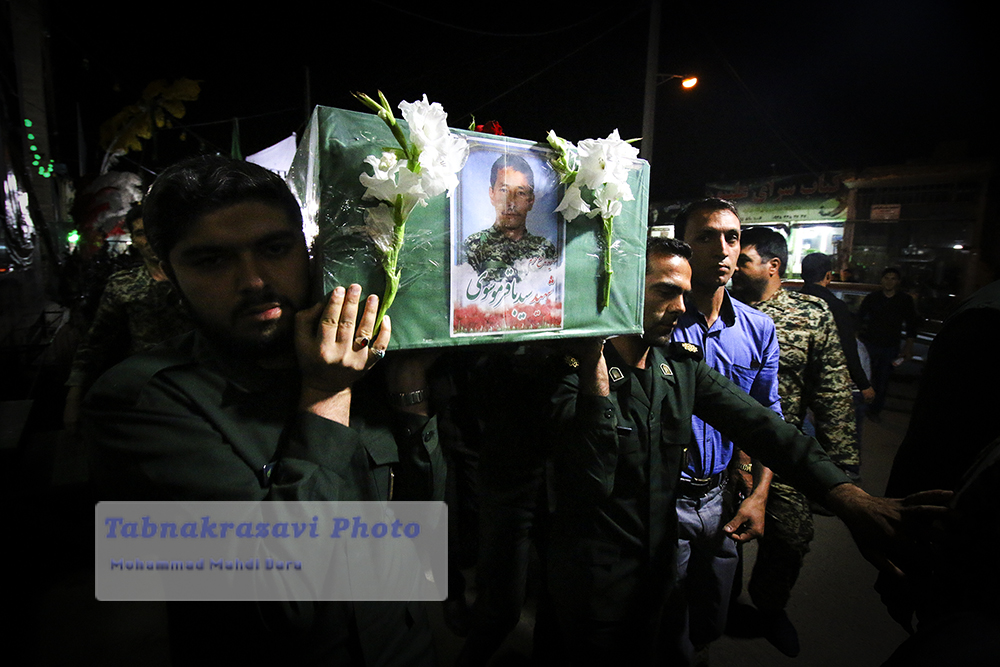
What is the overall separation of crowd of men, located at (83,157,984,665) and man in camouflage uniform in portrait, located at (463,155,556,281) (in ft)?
0.05

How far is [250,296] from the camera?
42.7 inches

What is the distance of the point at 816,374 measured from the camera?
2.84 meters

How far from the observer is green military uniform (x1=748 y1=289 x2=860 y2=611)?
8.58 feet

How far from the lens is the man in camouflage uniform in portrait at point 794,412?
2617mm

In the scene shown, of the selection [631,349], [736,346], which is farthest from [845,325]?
[631,349]

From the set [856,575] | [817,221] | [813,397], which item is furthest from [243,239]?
[817,221]

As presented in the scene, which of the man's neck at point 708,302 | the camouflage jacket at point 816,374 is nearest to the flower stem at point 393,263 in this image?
the man's neck at point 708,302

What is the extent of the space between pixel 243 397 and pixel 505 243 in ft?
2.52

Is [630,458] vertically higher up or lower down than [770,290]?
lower down

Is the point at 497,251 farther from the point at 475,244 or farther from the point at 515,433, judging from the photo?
the point at 515,433

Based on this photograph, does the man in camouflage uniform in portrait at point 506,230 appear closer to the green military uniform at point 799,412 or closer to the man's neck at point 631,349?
the man's neck at point 631,349

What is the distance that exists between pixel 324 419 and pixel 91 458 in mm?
584

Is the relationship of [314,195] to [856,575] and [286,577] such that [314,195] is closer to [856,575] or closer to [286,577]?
[286,577]

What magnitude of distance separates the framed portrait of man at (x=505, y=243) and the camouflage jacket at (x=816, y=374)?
2152mm
